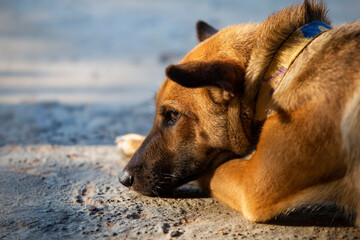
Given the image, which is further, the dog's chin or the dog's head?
the dog's chin

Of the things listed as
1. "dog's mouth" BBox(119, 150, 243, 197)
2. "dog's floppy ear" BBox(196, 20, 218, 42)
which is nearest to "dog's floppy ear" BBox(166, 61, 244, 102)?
"dog's mouth" BBox(119, 150, 243, 197)

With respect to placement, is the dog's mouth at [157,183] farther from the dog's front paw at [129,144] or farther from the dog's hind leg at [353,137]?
the dog's hind leg at [353,137]

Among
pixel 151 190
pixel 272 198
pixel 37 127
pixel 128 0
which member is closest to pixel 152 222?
pixel 151 190

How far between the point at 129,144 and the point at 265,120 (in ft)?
4.90

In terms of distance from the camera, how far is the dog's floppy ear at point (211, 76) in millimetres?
2156

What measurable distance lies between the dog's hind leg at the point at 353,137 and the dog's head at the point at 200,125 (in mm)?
586

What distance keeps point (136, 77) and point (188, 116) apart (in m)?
4.90

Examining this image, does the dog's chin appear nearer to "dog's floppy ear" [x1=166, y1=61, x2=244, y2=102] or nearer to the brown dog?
the brown dog

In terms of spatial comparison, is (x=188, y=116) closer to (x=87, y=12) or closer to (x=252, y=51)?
(x=252, y=51)

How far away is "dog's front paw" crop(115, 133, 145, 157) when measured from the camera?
348 cm

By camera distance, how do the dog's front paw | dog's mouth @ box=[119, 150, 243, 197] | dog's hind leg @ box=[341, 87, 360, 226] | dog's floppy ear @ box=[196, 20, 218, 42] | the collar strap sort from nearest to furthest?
dog's hind leg @ box=[341, 87, 360, 226] < the collar strap < dog's mouth @ box=[119, 150, 243, 197] < dog's floppy ear @ box=[196, 20, 218, 42] < the dog's front paw

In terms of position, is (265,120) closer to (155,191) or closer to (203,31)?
(155,191)

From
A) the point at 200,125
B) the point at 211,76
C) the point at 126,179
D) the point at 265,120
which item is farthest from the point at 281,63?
the point at 126,179

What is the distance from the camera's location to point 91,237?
213 cm
